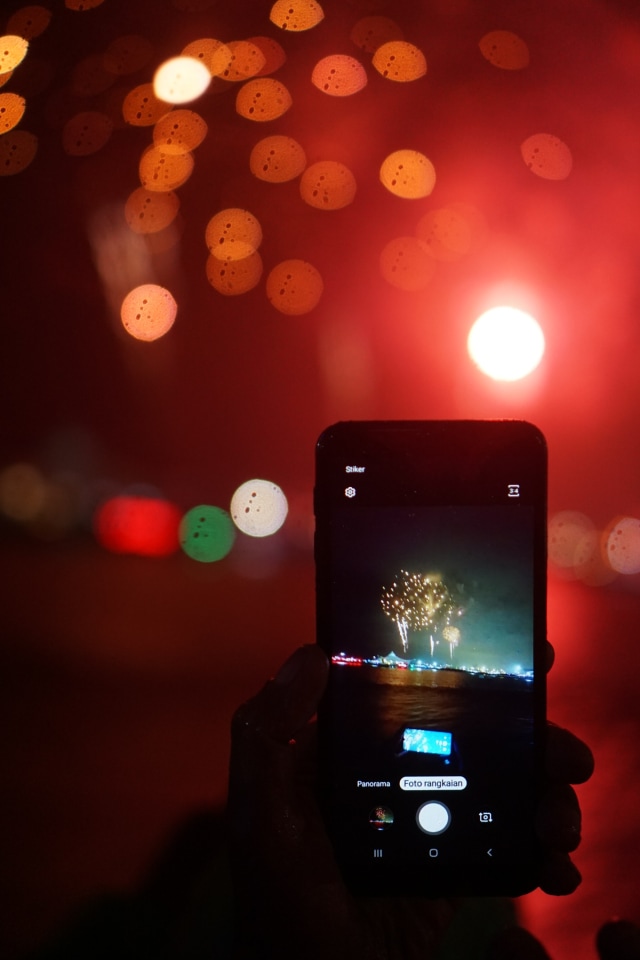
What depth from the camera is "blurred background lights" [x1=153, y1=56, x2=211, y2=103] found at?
1109mm

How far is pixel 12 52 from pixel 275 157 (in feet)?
1.48

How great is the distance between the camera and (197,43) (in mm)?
1106

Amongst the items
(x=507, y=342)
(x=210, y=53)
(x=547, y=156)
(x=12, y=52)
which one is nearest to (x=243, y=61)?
(x=210, y=53)

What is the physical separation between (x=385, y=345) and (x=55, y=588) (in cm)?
65

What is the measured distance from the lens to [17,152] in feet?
3.67

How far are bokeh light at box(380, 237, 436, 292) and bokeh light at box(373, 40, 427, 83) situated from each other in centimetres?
25

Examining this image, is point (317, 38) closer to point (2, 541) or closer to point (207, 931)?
point (2, 541)

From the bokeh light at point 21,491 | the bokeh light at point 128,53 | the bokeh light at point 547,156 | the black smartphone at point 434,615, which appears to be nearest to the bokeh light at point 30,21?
the bokeh light at point 128,53

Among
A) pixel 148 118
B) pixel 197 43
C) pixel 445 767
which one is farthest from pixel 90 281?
pixel 445 767

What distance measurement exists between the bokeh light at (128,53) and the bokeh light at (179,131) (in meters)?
0.09

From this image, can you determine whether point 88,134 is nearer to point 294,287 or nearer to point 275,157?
point 275,157

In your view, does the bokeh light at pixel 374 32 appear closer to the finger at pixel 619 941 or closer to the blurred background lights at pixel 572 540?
the blurred background lights at pixel 572 540

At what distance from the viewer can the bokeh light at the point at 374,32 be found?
1.12 meters

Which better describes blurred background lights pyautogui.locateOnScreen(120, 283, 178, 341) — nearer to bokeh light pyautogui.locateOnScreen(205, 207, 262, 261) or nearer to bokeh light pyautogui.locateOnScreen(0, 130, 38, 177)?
bokeh light pyautogui.locateOnScreen(205, 207, 262, 261)
